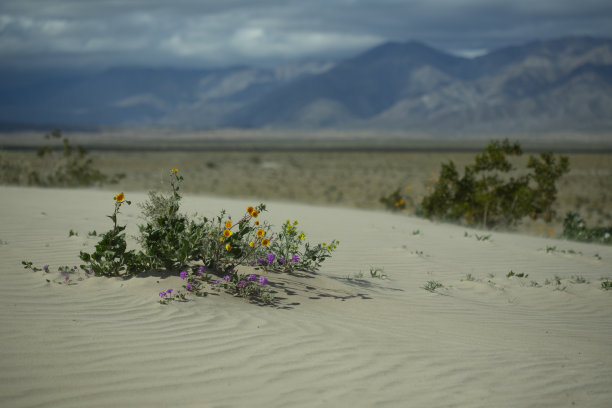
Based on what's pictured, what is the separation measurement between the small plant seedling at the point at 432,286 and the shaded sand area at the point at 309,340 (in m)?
0.07

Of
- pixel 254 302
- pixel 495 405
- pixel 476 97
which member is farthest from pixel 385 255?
pixel 476 97

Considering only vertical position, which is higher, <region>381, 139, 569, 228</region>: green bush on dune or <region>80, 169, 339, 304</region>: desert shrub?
<region>381, 139, 569, 228</region>: green bush on dune

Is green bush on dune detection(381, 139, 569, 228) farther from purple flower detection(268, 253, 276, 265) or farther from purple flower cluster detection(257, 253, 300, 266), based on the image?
purple flower detection(268, 253, 276, 265)

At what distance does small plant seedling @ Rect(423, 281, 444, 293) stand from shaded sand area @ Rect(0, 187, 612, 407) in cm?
7

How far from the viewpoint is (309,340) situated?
403 centimetres

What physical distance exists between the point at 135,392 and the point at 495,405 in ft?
7.11

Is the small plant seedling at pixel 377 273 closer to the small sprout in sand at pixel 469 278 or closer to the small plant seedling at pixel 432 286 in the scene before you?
the small plant seedling at pixel 432 286

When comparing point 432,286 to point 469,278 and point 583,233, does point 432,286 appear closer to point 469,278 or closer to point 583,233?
point 469,278

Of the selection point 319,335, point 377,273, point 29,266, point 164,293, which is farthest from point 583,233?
point 29,266

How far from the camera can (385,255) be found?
7.57m

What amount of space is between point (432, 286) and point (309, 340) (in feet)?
7.72

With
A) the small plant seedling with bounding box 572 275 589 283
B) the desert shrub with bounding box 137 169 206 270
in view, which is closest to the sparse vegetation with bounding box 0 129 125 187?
the desert shrub with bounding box 137 169 206 270

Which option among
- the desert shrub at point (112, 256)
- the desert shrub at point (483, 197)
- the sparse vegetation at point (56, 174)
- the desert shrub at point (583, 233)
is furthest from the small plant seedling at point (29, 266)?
the sparse vegetation at point (56, 174)

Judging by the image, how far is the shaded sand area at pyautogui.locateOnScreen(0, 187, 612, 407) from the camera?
3.26m
